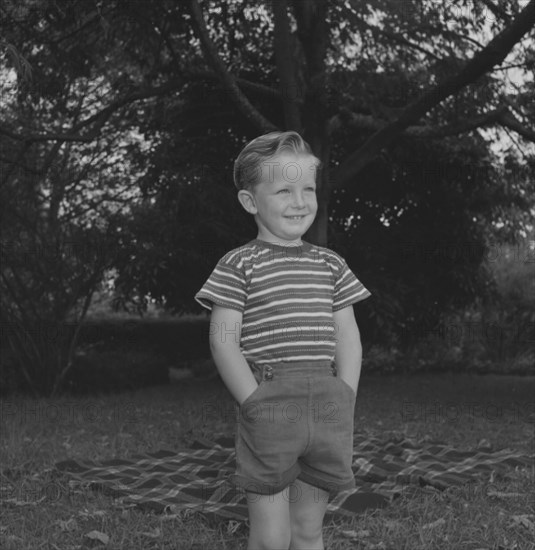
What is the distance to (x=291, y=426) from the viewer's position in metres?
2.67

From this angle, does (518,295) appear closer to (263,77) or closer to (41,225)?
(263,77)

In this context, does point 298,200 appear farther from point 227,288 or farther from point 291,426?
point 291,426

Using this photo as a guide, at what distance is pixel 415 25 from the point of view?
25.6ft

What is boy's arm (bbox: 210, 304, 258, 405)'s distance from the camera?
2.66 metres

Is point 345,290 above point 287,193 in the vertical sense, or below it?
below

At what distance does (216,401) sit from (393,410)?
2366 mm

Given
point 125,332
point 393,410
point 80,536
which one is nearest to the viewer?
point 80,536

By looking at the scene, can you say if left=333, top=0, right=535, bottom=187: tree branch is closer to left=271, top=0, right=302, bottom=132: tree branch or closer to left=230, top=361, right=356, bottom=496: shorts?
left=271, top=0, right=302, bottom=132: tree branch

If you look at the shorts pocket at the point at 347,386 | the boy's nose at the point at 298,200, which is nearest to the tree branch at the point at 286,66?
the boy's nose at the point at 298,200

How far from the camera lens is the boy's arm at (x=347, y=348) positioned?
9.36ft

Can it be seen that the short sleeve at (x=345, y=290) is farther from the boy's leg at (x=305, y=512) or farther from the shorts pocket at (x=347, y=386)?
the boy's leg at (x=305, y=512)

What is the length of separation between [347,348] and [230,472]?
2681 mm

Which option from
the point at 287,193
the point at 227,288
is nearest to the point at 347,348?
the point at 227,288

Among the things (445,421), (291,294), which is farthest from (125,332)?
(291,294)
